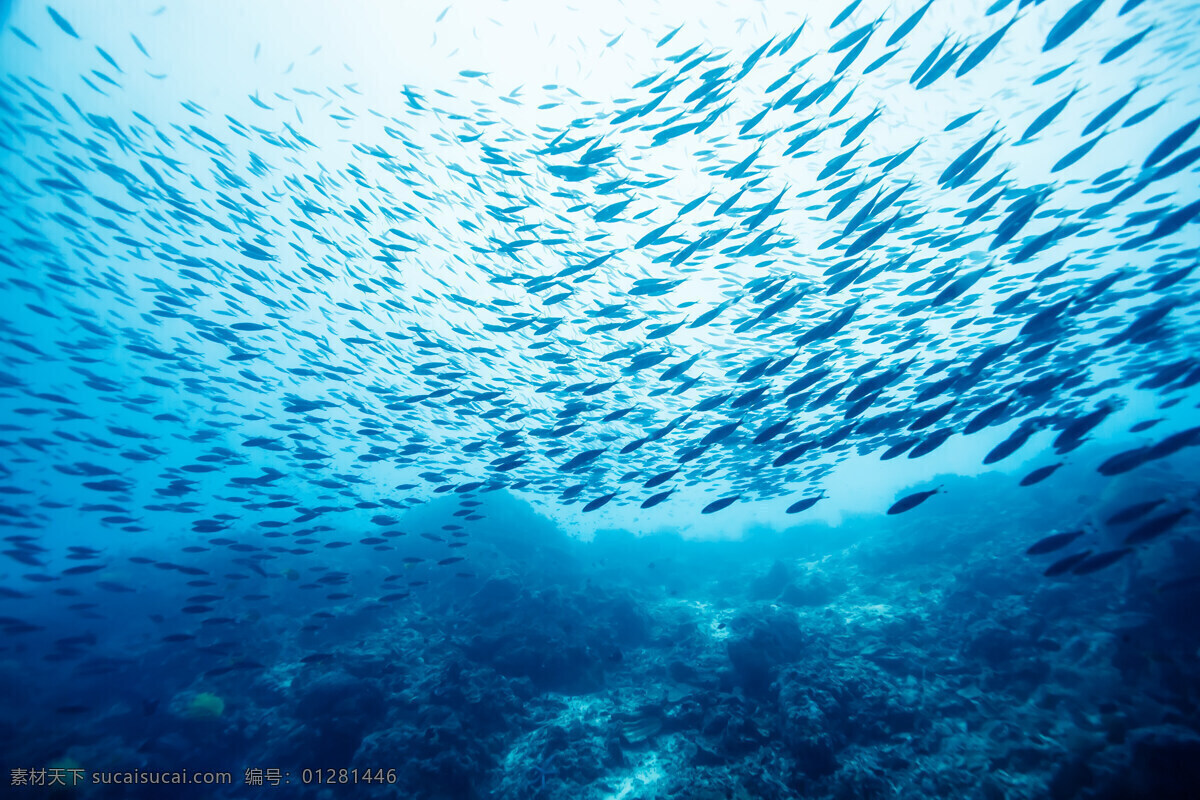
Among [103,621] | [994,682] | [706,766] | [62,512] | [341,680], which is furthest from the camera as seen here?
[62,512]

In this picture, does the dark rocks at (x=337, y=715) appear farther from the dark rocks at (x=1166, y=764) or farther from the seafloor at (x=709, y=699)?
the dark rocks at (x=1166, y=764)

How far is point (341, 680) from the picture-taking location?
9383 mm

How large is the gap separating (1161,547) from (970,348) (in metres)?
5.55

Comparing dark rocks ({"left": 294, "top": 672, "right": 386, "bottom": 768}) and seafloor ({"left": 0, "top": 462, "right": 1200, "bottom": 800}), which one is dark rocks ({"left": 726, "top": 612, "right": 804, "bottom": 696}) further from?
dark rocks ({"left": 294, "top": 672, "right": 386, "bottom": 768})

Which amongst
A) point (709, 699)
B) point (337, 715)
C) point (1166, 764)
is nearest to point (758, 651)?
point (709, 699)

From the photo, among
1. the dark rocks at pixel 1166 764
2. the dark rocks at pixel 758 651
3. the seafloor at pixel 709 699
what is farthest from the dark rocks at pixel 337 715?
the dark rocks at pixel 1166 764

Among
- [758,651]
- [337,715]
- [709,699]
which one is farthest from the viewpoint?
[758,651]

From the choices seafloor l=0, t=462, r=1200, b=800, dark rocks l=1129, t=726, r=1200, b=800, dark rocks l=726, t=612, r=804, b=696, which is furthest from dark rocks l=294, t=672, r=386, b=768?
dark rocks l=1129, t=726, r=1200, b=800

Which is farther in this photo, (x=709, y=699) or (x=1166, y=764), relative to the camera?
(x=709, y=699)

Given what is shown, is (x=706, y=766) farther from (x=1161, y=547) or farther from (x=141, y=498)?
(x=141, y=498)

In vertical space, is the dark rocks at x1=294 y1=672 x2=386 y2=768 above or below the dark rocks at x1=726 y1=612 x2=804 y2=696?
above

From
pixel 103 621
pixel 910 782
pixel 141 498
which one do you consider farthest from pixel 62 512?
pixel 910 782

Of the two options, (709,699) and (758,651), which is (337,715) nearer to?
(709,699)

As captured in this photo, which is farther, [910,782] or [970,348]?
[970,348]
